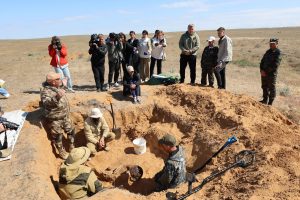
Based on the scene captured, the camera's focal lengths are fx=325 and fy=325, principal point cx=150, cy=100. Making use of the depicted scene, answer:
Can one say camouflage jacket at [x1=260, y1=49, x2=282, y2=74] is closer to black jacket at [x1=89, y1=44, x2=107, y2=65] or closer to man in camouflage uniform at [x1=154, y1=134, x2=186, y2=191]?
man in camouflage uniform at [x1=154, y1=134, x2=186, y2=191]

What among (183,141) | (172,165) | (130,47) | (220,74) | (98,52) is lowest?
(183,141)

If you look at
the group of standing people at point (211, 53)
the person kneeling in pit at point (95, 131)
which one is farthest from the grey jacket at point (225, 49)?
the person kneeling in pit at point (95, 131)

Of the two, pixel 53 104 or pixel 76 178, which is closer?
pixel 76 178

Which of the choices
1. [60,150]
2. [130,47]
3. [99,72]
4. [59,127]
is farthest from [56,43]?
[60,150]

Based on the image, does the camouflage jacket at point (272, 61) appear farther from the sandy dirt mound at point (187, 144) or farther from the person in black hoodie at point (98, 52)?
the person in black hoodie at point (98, 52)

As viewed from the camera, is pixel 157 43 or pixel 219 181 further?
pixel 157 43

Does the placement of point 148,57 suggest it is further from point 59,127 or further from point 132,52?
point 59,127

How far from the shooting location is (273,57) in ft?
29.0

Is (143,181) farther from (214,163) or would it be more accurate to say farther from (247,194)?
(247,194)

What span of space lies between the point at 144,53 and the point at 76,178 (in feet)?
20.0

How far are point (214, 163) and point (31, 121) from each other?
4511mm

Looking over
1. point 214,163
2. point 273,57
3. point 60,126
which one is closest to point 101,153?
point 60,126

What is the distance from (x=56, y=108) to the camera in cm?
739

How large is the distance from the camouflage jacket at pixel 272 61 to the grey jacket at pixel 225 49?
3.22ft
